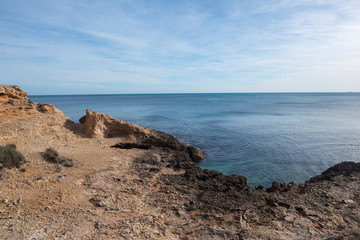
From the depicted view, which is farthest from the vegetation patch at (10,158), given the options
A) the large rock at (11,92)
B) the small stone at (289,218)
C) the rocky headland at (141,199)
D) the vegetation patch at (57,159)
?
the small stone at (289,218)

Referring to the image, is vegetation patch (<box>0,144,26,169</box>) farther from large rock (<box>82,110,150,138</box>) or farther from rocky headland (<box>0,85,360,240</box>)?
large rock (<box>82,110,150,138</box>)

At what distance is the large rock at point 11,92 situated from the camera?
14383mm

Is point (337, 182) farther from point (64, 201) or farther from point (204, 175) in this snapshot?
point (64, 201)

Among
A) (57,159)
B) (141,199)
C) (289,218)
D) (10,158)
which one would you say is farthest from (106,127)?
(289,218)

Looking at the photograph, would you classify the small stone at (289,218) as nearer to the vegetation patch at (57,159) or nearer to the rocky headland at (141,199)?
the rocky headland at (141,199)

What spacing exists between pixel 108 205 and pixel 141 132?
939 centimetres

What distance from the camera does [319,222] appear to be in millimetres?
7332

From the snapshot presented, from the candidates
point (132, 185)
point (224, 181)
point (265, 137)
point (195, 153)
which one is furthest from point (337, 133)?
point (132, 185)

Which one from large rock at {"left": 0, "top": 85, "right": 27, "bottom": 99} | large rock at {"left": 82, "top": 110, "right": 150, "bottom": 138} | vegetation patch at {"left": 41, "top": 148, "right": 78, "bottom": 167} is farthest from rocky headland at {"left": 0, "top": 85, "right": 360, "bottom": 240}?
large rock at {"left": 82, "top": 110, "right": 150, "bottom": 138}

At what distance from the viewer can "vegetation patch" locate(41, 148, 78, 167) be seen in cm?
1091

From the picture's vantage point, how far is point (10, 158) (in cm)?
977

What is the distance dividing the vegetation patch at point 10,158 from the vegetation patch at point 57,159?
0.99 meters

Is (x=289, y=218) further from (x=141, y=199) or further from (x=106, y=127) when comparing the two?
(x=106, y=127)

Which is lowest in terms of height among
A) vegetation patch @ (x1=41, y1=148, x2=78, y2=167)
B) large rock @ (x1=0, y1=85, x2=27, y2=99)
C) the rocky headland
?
the rocky headland
